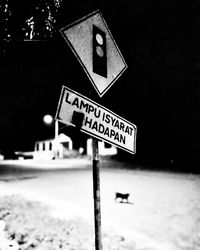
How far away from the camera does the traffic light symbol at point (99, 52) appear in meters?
2.51

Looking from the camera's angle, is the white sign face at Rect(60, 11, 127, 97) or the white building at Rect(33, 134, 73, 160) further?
the white building at Rect(33, 134, 73, 160)

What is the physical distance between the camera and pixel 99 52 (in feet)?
8.38

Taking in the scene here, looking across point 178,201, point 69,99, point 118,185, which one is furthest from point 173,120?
point 69,99

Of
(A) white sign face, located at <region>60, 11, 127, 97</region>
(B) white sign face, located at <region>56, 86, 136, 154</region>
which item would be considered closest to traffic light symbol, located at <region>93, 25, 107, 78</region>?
(A) white sign face, located at <region>60, 11, 127, 97</region>

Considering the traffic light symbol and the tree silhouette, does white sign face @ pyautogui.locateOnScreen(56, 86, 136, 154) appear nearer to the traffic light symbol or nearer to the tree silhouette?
the traffic light symbol

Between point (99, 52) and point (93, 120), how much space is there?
614 mm

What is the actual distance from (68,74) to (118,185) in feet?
28.4

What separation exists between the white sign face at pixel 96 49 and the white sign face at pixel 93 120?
0.59ft

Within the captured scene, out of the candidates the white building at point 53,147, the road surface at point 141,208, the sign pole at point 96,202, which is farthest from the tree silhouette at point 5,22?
the white building at point 53,147

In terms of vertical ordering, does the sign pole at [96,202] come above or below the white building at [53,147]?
below

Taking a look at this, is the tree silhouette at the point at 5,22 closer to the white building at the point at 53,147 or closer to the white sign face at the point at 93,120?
the white sign face at the point at 93,120

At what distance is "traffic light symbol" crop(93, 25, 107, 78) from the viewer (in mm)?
2512

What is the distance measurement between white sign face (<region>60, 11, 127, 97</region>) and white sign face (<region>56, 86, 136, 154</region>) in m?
0.18

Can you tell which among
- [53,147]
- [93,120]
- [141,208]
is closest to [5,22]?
[93,120]
